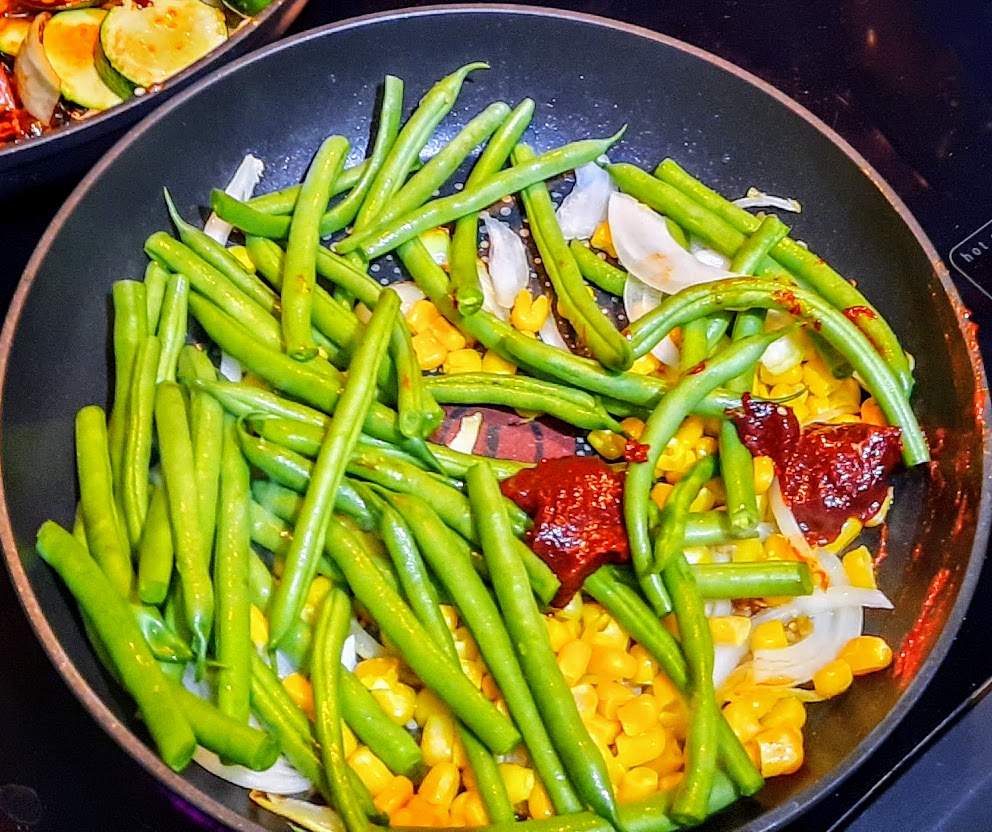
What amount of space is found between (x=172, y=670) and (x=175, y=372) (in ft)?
2.11

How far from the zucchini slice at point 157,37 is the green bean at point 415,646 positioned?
47.1 inches

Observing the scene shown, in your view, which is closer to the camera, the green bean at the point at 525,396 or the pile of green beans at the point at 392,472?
the pile of green beans at the point at 392,472

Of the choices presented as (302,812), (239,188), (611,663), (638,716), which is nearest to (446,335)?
(239,188)

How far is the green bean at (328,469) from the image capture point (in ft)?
5.99

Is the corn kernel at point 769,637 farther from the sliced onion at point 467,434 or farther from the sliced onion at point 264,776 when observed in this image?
the sliced onion at point 264,776

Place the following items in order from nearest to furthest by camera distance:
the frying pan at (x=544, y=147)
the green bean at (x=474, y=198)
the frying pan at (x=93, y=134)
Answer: the frying pan at (x=544, y=147) < the frying pan at (x=93, y=134) < the green bean at (x=474, y=198)

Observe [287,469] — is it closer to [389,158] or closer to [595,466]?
[595,466]

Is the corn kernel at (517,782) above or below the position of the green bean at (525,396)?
below

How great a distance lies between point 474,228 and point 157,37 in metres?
0.87

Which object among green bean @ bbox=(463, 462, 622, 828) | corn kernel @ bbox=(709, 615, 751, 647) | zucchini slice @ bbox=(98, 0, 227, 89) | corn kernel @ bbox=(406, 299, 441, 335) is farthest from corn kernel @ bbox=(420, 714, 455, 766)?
zucchini slice @ bbox=(98, 0, 227, 89)

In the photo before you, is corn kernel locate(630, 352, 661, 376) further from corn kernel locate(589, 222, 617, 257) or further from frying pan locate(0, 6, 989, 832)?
frying pan locate(0, 6, 989, 832)

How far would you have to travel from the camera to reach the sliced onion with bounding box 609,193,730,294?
2.28 meters

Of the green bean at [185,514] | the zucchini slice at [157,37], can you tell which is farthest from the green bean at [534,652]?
the zucchini slice at [157,37]

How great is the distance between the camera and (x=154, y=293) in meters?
2.18
